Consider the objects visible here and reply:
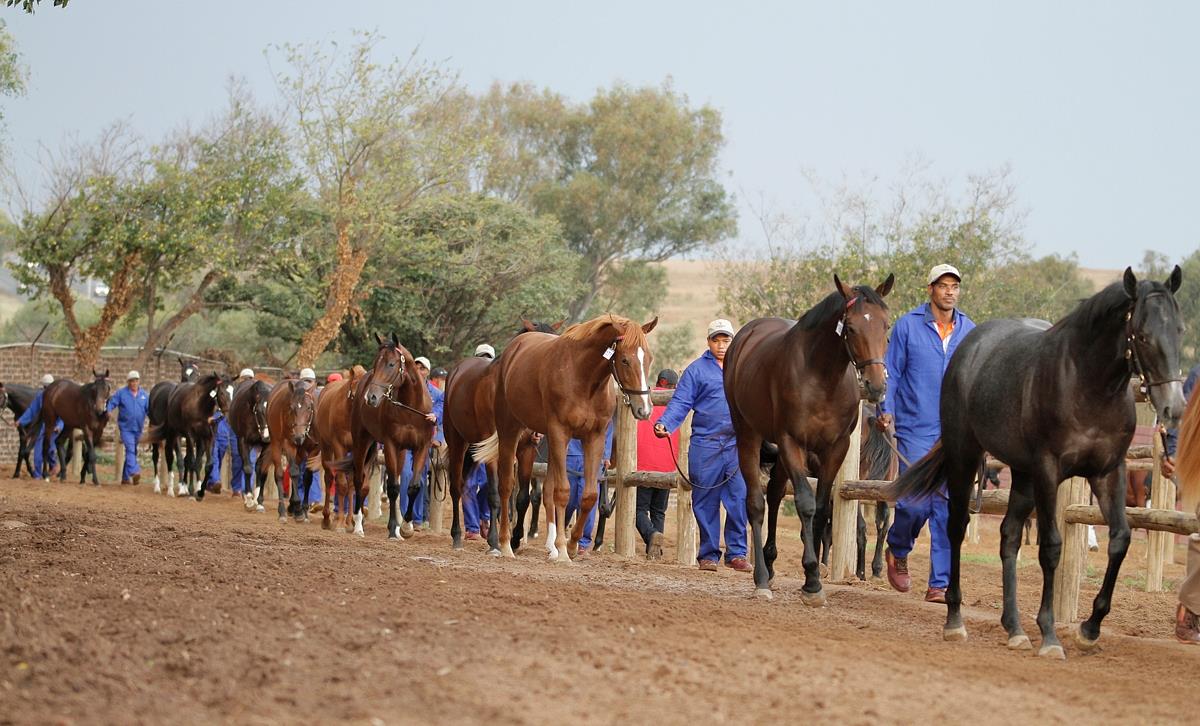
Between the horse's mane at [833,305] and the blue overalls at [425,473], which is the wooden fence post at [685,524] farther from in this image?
the horse's mane at [833,305]

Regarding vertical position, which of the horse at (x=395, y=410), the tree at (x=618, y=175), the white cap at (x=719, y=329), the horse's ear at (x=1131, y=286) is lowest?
the horse at (x=395, y=410)

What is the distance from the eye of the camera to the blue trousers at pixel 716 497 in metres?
12.0

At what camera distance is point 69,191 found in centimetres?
3186

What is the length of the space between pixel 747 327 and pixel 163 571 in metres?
4.51

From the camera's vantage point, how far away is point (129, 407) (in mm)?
26188

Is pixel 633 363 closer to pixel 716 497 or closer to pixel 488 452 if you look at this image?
pixel 716 497

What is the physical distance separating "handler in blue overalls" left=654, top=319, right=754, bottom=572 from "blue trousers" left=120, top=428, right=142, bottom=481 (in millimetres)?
17288

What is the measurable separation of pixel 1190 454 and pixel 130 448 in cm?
2341

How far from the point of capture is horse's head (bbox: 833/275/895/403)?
27.5 ft

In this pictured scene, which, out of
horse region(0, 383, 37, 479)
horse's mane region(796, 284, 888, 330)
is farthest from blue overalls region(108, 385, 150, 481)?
horse's mane region(796, 284, 888, 330)

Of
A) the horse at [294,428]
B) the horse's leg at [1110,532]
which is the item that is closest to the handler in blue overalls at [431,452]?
the horse at [294,428]

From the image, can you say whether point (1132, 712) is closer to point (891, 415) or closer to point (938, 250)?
point (891, 415)

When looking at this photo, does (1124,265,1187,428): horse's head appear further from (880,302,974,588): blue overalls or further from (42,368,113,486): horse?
(42,368,113,486): horse

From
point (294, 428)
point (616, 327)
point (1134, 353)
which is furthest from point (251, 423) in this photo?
point (1134, 353)
